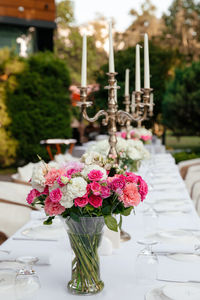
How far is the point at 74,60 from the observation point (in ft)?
85.4

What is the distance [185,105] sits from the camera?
46.5ft

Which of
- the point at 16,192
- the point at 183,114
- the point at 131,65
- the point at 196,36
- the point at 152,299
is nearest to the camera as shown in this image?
the point at 152,299

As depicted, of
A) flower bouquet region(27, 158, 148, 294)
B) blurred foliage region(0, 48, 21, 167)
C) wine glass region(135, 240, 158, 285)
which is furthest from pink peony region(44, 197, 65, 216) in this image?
blurred foliage region(0, 48, 21, 167)

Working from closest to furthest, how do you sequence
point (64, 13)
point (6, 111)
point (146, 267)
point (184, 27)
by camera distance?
1. point (146, 267)
2. point (6, 111)
3. point (64, 13)
4. point (184, 27)

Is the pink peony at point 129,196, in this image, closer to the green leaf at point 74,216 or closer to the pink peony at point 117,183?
the pink peony at point 117,183

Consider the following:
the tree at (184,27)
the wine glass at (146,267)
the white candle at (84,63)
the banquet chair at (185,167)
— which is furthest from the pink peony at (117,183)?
the tree at (184,27)

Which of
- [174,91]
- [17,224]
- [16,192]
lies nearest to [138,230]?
[17,224]

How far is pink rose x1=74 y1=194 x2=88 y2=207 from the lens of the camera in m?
1.46

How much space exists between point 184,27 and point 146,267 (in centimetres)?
2829

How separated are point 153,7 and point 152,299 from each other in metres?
25.6

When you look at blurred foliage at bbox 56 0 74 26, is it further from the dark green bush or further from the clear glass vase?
the clear glass vase

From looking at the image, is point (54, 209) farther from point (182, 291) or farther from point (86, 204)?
point (182, 291)

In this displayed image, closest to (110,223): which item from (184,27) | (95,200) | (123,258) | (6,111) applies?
(95,200)

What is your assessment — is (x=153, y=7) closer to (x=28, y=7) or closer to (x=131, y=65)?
(x=28, y=7)
